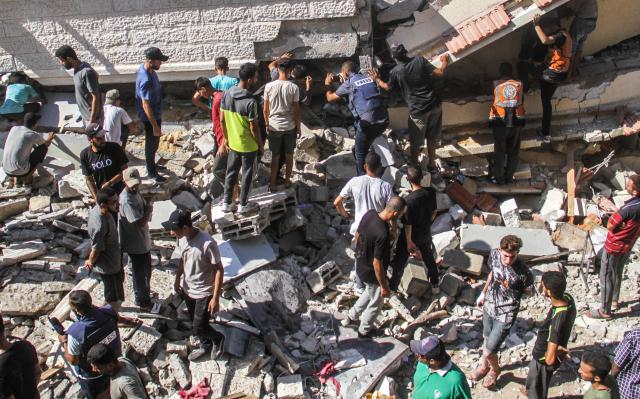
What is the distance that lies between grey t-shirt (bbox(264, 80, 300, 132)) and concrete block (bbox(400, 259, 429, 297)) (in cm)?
223

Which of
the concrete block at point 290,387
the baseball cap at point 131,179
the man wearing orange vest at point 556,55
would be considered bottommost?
the concrete block at point 290,387

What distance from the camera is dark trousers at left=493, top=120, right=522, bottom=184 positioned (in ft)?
30.6

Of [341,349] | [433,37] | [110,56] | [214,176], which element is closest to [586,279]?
[341,349]

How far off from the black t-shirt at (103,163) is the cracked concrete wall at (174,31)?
284cm

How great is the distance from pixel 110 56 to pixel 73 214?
274cm

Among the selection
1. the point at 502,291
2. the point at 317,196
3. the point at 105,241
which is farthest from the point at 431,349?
the point at 317,196

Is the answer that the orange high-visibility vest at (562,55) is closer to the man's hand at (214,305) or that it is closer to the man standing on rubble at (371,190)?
the man standing on rubble at (371,190)

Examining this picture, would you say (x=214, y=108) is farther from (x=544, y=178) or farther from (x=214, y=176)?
(x=544, y=178)

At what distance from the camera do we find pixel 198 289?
666 centimetres

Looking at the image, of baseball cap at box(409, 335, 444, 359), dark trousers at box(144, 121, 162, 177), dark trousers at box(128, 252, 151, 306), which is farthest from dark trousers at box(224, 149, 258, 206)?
baseball cap at box(409, 335, 444, 359)

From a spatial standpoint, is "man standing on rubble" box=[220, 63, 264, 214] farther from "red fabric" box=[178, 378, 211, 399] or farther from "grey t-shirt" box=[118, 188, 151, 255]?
"red fabric" box=[178, 378, 211, 399]

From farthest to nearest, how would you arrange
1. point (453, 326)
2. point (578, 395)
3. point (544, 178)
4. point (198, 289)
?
point (544, 178) < point (453, 326) < point (578, 395) < point (198, 289)

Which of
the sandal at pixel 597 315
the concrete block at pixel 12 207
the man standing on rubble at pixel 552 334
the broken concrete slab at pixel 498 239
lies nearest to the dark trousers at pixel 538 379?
the man standing on rubble at pixel 552 334

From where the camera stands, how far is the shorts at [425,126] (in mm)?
9180
